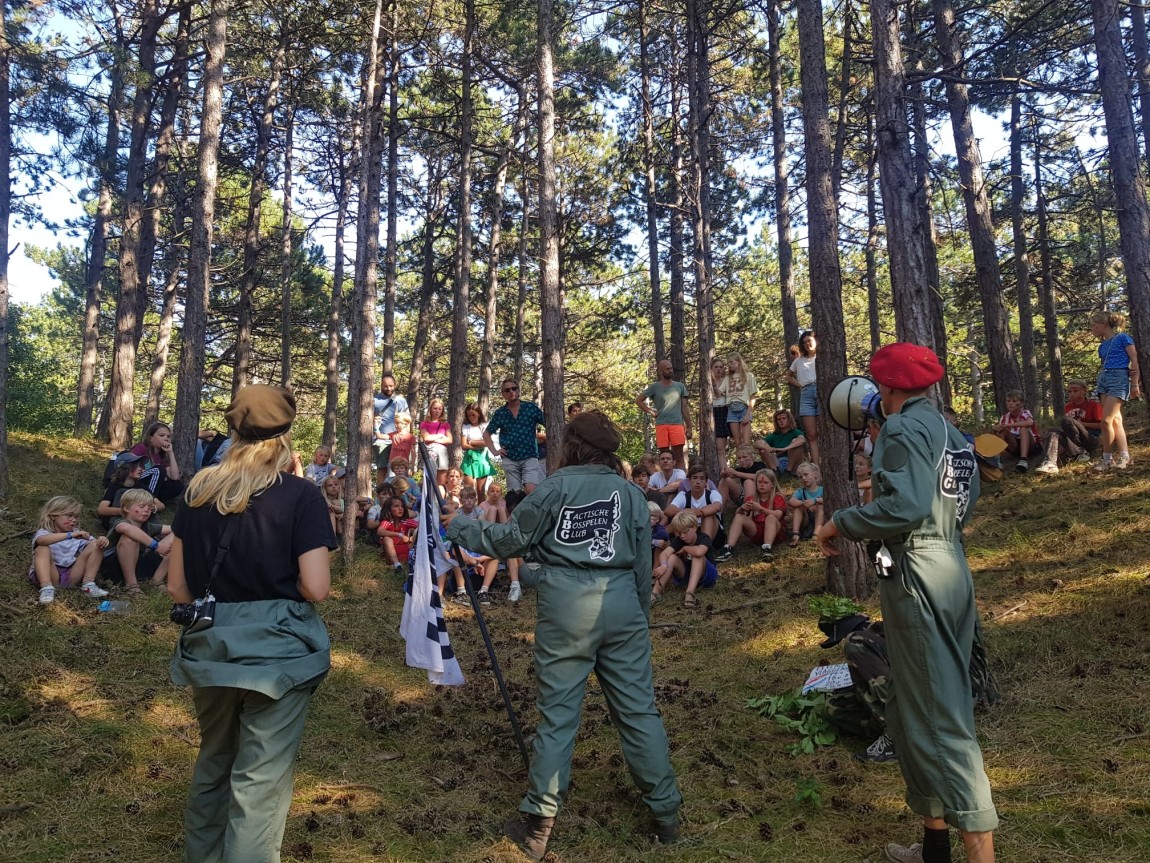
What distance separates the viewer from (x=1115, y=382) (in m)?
9.84

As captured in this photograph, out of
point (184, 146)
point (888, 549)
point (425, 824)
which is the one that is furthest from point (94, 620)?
point (184, 146)

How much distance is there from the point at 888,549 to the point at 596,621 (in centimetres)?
142

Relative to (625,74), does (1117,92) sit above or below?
below

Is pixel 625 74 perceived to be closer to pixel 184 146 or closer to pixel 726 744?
pixel 184 146

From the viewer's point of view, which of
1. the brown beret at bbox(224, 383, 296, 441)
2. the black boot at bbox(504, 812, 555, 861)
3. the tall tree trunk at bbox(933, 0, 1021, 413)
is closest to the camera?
the brown beret at bbox(224, 383, 296, 441)

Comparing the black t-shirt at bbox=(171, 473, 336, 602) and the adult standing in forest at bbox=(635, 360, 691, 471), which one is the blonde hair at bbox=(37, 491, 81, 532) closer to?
the black t-shirt at bbox=(171, 473, 336, 602)

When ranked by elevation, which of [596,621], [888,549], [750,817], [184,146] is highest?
[184,146]

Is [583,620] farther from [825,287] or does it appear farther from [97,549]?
[97,549]

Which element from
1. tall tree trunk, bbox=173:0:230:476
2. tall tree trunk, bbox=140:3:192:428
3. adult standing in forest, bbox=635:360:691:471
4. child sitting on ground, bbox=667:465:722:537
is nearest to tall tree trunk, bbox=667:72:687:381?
adult standing in forest, bbox=635:360:691:471

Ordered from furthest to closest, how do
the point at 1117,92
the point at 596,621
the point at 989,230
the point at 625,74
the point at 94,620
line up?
the point at 625,74
the point at 989,230
the point at 1117,92
the point at 94,620
the point at 596,621

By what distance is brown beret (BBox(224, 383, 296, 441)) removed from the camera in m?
3.19

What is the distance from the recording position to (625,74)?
2039 centimetres

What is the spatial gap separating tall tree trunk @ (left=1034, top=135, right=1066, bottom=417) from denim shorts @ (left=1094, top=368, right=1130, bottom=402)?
638 centimetres

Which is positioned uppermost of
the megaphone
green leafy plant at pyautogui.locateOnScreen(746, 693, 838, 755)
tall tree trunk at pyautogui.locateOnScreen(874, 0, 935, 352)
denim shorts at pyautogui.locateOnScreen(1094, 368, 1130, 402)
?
tall tree trunk at pyautogui.locateOnScreen(874, 0, 935, 352)
